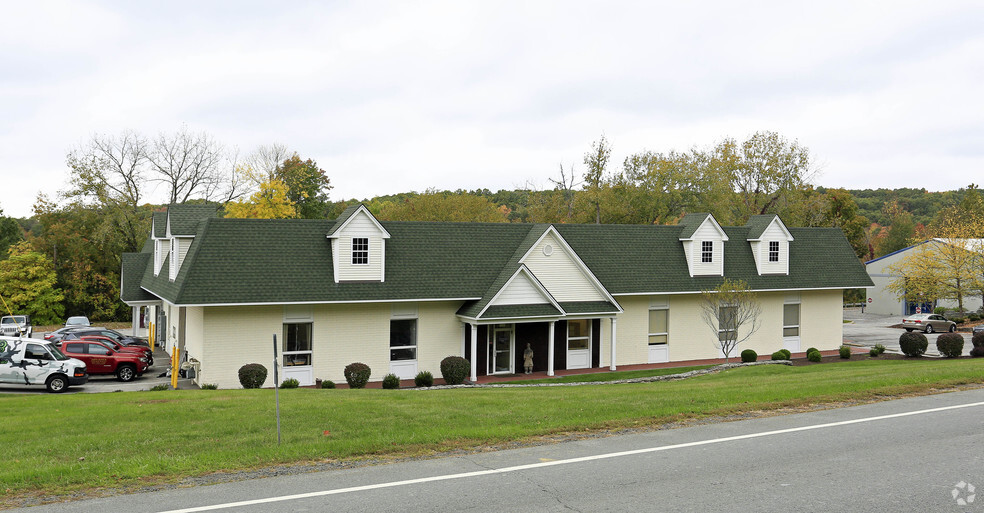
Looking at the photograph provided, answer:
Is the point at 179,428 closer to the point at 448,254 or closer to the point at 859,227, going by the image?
the point at 448,254

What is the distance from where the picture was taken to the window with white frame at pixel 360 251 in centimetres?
2888


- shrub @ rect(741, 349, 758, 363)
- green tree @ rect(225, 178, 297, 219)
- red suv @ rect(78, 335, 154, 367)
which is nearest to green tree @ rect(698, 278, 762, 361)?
shrub @ rect(741, 349, 758, 363)

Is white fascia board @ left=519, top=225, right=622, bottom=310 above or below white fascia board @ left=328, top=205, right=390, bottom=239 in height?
below

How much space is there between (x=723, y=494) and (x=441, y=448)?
479 centimetres

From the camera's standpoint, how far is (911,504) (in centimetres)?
880

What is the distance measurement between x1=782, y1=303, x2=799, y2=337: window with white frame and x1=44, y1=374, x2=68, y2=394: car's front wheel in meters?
33.0

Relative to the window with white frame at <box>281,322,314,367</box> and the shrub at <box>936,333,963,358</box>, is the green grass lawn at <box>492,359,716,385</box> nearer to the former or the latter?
the window with white frame at <box>281,322,314,367</box>

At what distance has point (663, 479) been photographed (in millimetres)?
10062

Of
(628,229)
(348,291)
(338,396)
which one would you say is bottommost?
(338,396)

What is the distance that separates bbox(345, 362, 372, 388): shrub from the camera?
1024 inches

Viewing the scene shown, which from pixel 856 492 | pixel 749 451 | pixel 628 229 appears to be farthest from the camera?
pixel 628 229

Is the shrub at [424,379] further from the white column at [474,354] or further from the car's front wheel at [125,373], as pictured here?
the car's front wheel at [125,373]

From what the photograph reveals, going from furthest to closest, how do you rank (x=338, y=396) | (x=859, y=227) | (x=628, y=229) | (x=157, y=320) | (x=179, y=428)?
(x=859, y=227)
(x=157, y=320)
(x=628, y=229)
(x=338, y=396)
(x=179, y=428)

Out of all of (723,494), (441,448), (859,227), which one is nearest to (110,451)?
(441,448)
